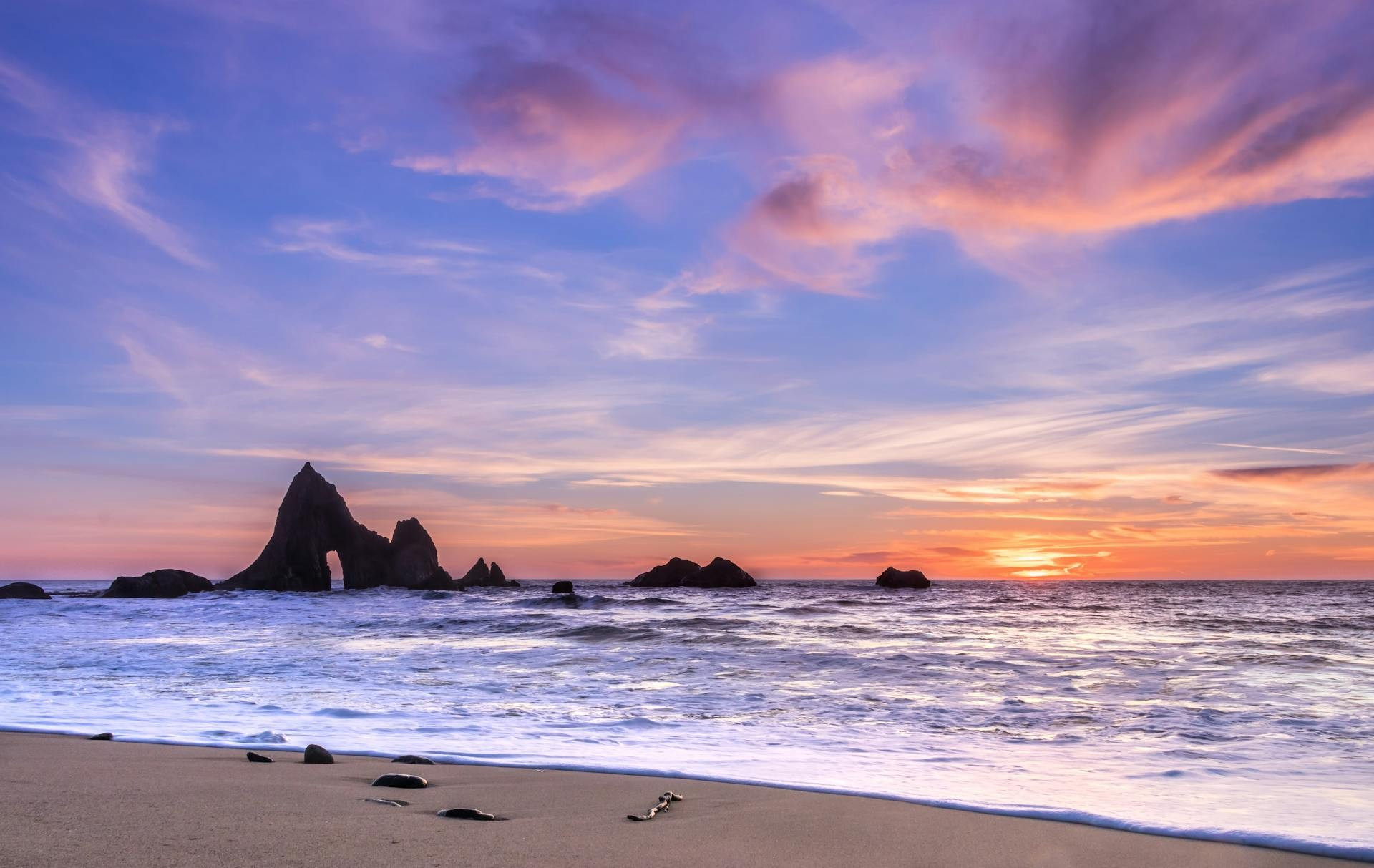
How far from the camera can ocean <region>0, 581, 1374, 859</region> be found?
583cm

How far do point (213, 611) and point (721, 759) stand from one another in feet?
116

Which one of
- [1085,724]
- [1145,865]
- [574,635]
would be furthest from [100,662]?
[1145,865]

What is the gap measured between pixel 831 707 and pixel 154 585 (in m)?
57.2

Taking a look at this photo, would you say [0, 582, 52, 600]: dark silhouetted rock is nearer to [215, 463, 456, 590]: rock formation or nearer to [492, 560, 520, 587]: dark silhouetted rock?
[215, 463, 456, 590]: rock formation

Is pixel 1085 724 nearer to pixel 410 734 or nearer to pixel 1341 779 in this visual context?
pixel 1341 779

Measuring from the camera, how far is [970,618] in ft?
88.5

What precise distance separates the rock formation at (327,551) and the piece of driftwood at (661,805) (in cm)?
6364

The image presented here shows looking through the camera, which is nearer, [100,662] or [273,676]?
[273,676]

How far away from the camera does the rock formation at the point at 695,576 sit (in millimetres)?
71812

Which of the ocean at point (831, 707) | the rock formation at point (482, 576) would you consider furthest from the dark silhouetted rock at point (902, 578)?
the ocean at point (831, 707)

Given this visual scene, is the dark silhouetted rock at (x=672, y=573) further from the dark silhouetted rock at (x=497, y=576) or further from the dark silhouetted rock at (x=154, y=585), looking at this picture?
the dark silhouetted rock at (x=154, y=585)

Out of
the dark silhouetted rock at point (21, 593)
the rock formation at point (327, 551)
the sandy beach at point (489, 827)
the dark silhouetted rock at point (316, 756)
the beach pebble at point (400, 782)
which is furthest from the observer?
the rock formation at point (327, 551)

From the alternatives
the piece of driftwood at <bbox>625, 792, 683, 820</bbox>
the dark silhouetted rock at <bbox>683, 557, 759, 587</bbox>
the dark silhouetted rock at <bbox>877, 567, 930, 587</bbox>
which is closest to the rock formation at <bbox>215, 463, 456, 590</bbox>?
the dark silhouetted rock at <bbox>683, 557, 759, 587</bbox>

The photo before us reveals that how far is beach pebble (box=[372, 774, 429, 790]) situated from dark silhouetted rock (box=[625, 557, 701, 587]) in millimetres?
72629
